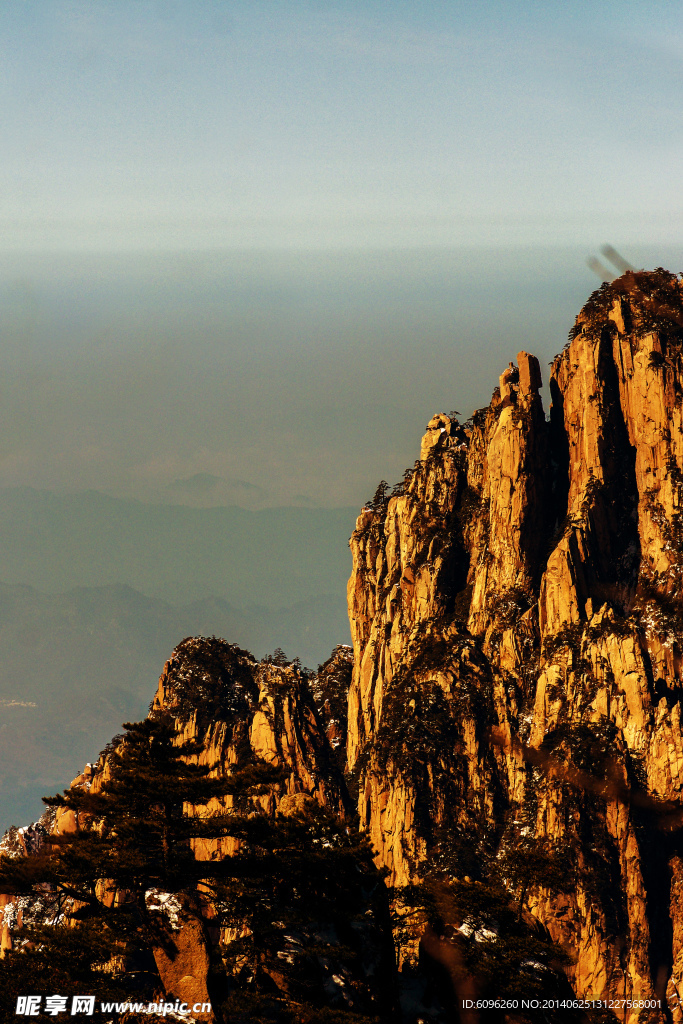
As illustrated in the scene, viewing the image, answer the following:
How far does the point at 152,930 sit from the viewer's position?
41281 mm

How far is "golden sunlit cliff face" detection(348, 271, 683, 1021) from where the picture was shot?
3167 inches

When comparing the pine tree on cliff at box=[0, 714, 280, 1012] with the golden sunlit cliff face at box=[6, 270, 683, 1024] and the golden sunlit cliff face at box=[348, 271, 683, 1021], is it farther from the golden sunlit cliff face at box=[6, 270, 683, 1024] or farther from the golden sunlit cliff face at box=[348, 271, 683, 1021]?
the golden sunlit cliff face at box=[348, 271, 683, 1021]

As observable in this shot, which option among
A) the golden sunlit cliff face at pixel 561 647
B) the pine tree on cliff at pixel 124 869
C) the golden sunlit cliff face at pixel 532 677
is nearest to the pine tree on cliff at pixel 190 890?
the pine tree on cliff at pixel 124 869

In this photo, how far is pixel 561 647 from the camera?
87750 millimetres

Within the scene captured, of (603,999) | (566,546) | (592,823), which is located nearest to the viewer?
(603,999)

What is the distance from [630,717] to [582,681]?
465cm

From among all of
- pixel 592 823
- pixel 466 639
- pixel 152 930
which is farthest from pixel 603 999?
pixel 152 930

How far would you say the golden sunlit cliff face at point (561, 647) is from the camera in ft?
264

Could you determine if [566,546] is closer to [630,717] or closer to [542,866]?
[630,717]

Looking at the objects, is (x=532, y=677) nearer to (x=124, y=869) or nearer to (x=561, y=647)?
(x=561, y=647)

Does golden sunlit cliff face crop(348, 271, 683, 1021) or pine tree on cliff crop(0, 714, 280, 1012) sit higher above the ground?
golden sunlit cliff face crop(348, 271, 683, 1021)

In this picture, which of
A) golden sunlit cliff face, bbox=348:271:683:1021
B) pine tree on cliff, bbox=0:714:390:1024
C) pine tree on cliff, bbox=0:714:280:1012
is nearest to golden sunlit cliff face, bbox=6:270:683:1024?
golden sunlit cliff face, bbox=348:271:683:1021

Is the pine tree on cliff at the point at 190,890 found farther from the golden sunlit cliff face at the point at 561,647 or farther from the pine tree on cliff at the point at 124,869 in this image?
the golden sunlit cliff face at the point at 561,647

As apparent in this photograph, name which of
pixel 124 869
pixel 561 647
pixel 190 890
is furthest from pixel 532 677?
pixel 124 869
